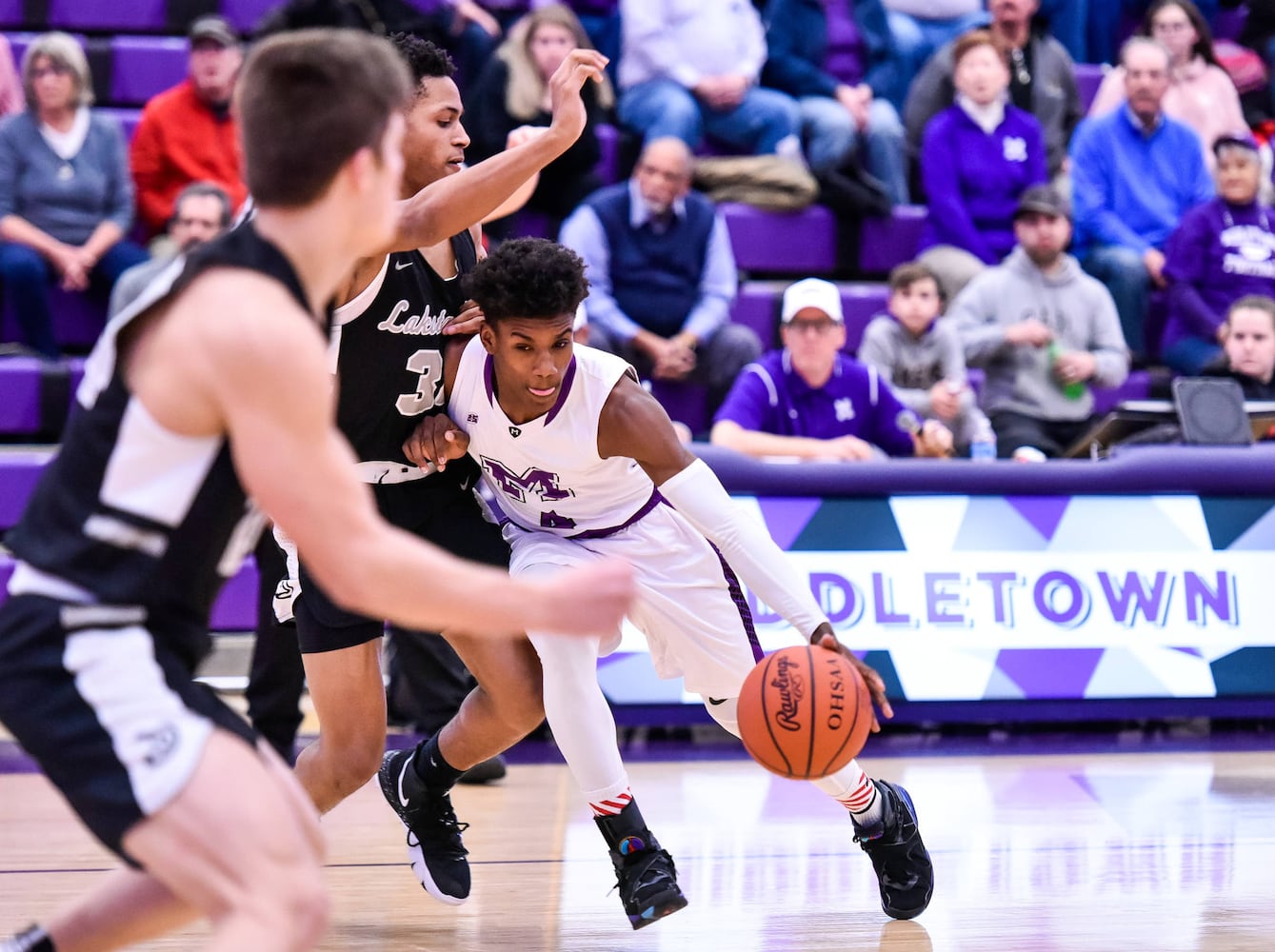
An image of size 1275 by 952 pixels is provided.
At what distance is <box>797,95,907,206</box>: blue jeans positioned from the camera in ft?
28.5

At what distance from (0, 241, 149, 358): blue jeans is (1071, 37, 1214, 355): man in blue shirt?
5.10 m

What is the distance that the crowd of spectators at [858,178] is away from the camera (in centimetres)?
754

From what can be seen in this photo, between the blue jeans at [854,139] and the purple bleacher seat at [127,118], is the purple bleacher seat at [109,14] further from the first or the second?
the blue jeans at [854,139]

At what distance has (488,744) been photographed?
3.87 m

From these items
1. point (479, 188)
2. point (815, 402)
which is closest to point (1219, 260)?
point (815, 402)

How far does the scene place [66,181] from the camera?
774 centimetres

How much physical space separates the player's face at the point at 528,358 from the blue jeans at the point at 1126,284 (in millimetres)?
5596

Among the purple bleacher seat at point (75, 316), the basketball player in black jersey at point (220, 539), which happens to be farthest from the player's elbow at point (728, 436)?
the basketball player in black jersey at point (220, 539)

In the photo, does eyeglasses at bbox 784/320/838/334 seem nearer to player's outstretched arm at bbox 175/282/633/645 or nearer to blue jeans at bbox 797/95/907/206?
blue jeans at bbox 797/95/907/206

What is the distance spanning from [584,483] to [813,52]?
5.90 meters

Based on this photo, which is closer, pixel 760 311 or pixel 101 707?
pixel 101 707

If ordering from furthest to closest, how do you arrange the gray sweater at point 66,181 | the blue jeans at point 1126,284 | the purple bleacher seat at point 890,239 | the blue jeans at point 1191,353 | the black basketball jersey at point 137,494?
1. the purple bleacher seat at point 890,239
2. the blue jeans at point 1126,284
3. the blue jeans at point 1191,353
4. the gray sweater at point 66,181
5. the black basketball jersey at point 137,494

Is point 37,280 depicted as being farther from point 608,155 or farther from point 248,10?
point 608,155

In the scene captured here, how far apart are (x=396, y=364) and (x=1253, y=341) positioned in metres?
5.13
